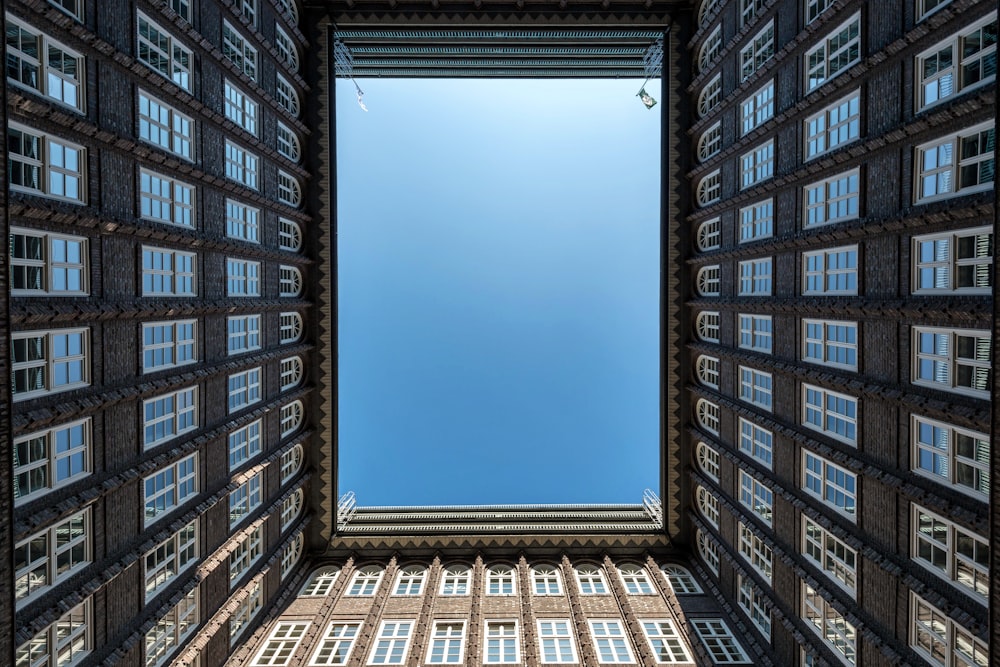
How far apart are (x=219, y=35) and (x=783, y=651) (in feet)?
135

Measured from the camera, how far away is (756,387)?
29.9 metres

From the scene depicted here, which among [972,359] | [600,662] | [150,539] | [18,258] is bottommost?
[600,662]

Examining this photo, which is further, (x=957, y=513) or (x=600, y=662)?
(x=600, y=662)

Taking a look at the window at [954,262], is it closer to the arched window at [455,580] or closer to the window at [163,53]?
the arched window at [455,580]

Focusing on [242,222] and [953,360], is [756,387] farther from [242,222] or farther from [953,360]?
[242,222]

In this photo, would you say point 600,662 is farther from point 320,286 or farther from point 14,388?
point 320,286

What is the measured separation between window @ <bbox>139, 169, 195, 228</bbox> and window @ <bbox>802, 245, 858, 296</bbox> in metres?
28.3

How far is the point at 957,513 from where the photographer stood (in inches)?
631

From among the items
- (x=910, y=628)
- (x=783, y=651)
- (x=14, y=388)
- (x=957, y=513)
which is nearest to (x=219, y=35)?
(x=14, y=388)

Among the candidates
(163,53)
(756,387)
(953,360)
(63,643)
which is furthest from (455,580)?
(163,53)

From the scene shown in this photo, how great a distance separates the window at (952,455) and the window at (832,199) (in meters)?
8.56

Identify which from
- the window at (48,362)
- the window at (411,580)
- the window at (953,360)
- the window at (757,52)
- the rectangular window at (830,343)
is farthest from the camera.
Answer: the window at (411,580)

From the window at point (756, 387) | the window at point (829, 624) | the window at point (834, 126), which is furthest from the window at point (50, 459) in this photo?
the window at point (834, 126)

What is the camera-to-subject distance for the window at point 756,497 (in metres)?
27.9
